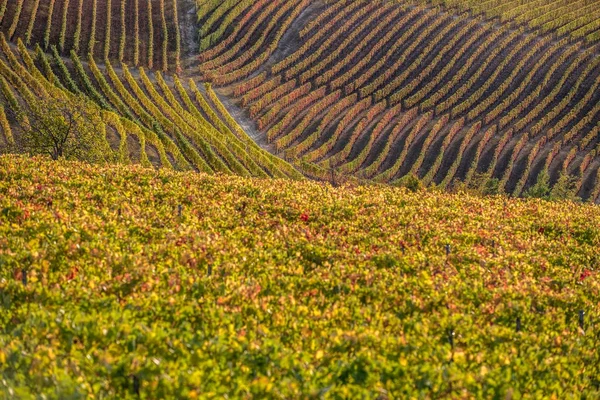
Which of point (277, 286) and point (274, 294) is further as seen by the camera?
point (277, 286)

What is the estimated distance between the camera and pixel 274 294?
50.4ft

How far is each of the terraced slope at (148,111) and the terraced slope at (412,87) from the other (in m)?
6.25

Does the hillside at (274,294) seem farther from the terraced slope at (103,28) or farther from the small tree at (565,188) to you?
the terraced slope at (103,28)

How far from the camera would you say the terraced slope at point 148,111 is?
61438 millimetres

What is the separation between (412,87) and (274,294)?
77.9m

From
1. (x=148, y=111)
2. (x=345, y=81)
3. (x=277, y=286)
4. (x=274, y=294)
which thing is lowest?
(x=148, y=111)

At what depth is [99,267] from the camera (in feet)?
50.2

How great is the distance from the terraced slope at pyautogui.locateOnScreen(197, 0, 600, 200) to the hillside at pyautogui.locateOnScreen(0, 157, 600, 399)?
166 feet

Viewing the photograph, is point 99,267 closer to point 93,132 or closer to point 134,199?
point 134,199

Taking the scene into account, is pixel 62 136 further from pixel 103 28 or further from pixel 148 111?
pixel 103 28

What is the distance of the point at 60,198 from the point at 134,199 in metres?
2.39

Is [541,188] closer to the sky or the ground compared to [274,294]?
closer to the ground

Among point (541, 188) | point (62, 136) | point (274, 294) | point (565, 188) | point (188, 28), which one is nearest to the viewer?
point (274, 294)

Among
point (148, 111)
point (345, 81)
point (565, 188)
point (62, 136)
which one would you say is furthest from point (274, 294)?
point (345, 81)
